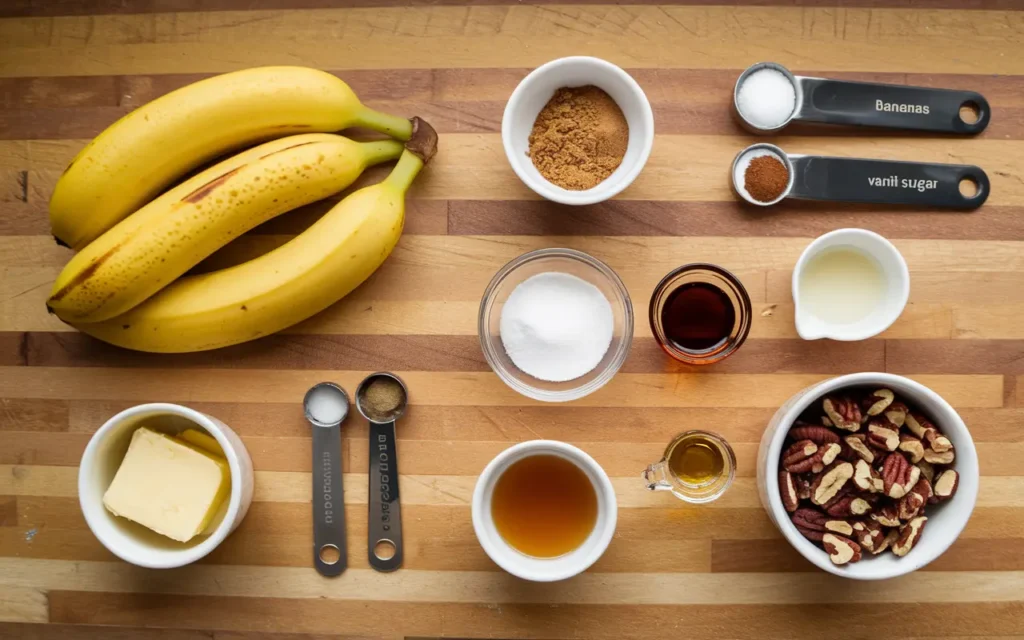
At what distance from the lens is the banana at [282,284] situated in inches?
39.4

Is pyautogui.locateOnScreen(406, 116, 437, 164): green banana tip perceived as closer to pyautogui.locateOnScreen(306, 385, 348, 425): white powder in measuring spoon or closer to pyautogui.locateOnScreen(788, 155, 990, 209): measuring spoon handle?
pyautogui.locateOnScreen(306, 385, 348, 425): white powder in measuring spoon

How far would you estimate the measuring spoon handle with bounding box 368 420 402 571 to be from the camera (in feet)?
3.56

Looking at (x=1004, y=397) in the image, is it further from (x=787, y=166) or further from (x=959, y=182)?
(x=787, y=166)

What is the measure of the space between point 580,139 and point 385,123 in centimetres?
29

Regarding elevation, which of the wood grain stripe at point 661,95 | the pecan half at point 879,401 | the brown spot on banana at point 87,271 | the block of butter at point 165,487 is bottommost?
the block of butter at point 165,487

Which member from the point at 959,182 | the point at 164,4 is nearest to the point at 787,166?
Answer: the point at 959,182

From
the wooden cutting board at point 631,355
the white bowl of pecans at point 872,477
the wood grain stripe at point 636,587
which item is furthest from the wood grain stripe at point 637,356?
the wood grain stripe at point 636,587

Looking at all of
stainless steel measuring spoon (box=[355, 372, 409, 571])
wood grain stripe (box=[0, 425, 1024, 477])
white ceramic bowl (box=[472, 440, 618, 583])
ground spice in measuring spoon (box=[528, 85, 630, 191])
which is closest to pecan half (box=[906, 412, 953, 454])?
wood grain stripe (box=[0, 425, 1024, 477])

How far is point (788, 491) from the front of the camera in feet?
3.13

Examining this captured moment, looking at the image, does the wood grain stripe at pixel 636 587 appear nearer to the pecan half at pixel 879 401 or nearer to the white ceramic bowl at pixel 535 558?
the white ceramic bowl at pixel 535 558

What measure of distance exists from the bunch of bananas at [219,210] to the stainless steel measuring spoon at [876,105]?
562 millimetres

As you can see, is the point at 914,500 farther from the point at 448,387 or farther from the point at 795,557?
the point at 448,387

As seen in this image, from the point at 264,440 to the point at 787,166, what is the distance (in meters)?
0.91

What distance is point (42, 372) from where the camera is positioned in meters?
1.12
